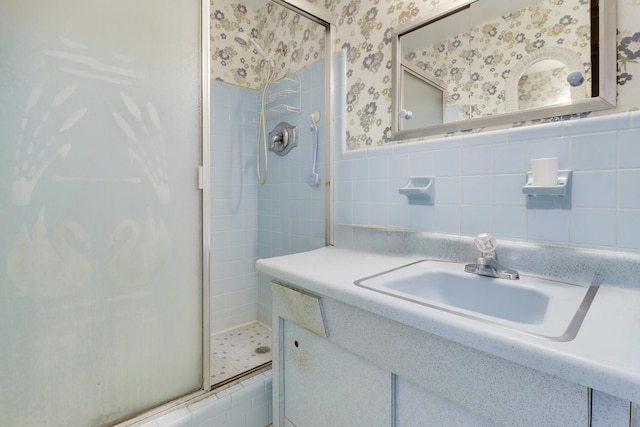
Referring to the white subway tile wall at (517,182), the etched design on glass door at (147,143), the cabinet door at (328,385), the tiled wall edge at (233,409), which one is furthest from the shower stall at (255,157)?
the etched design on glass door at (147,143)

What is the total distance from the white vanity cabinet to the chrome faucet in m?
0.39

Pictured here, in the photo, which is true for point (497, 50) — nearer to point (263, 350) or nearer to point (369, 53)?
point (369, 53)

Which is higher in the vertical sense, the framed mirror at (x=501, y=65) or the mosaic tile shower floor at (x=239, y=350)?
the framed mirror at (x=501, y=65)

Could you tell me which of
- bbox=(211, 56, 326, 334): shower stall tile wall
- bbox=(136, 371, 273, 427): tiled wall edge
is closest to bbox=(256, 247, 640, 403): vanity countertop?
bbox=(136, 371, 273, 427): tiled wall edge

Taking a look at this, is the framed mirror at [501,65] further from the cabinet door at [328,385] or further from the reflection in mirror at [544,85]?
the cabinet door at [328,385]

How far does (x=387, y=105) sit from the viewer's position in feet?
4.40

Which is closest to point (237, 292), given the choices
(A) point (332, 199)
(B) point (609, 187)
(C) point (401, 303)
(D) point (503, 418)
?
(A) point (332, 199)

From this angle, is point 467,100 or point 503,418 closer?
point 503,418

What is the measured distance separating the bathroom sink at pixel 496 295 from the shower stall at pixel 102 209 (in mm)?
734

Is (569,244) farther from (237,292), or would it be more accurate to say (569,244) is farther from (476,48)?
(237,292)

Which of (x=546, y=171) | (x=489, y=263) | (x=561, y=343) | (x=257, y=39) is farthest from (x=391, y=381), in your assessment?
(x=257, y=39)

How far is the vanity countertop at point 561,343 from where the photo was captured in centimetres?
43

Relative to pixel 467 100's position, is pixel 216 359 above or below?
below

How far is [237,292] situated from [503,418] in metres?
1.87
